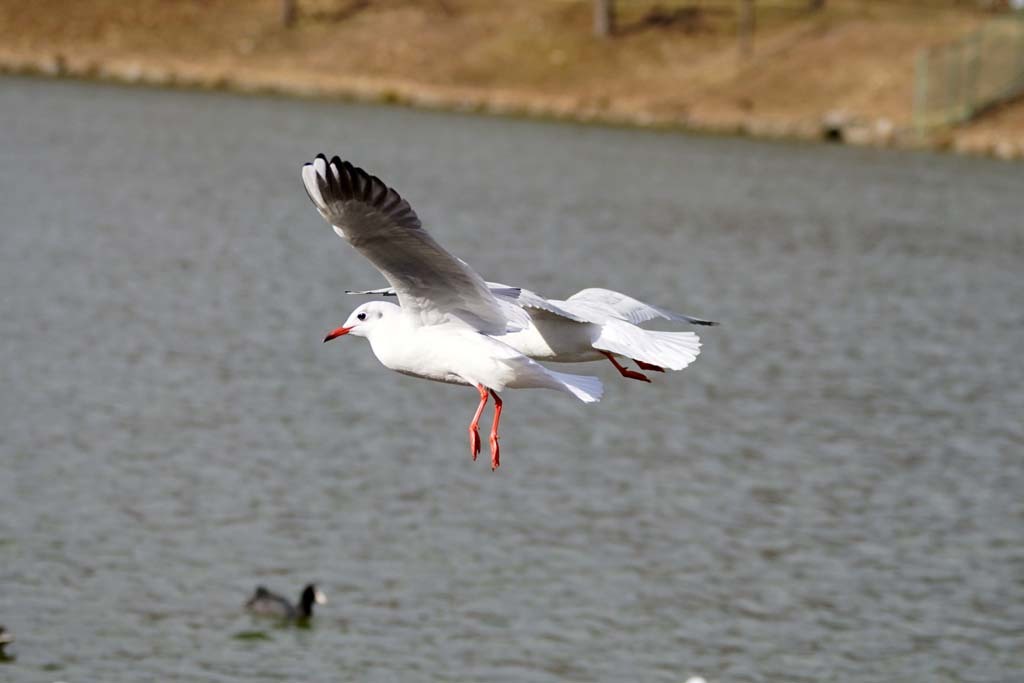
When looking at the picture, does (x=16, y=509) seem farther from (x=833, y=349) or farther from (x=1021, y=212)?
(x=1021, y=212)

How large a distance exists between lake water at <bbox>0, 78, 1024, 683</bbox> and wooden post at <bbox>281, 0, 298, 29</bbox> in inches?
1281

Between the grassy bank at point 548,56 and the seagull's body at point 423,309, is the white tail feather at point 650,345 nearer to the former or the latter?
the seagull's body at point 423,309

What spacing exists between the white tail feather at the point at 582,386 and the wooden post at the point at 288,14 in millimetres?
64204

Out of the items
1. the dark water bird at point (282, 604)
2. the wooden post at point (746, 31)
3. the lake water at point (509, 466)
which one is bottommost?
the dark water bird at point (282, 604)

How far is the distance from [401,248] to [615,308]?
1561mm

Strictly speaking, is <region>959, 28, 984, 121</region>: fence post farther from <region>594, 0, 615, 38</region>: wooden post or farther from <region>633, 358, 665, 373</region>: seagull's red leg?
<region>633, 358, 665, 373</region>: seagull's red leg

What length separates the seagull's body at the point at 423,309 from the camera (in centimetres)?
729

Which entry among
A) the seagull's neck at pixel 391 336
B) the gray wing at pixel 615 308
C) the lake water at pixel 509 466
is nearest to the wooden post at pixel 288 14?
the lake water at pixel 509 466

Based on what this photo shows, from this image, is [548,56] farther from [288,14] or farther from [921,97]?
[921,97]

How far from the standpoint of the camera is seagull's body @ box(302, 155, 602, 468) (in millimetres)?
7285

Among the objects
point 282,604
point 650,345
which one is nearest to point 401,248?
point 650,345

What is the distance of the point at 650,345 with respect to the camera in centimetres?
772

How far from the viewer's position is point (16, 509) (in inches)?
701

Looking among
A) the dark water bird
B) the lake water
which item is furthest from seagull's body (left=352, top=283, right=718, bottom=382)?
the dark water bird
